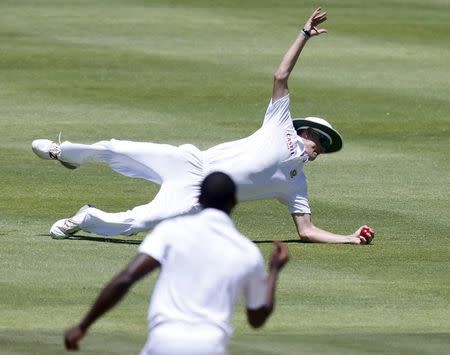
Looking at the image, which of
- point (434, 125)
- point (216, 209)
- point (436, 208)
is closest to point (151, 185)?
point (436, 208)

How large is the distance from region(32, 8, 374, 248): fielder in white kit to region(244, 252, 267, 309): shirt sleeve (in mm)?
5830

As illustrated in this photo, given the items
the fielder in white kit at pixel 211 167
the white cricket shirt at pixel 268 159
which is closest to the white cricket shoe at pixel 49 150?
the fielder in white kit at pixel 211 167

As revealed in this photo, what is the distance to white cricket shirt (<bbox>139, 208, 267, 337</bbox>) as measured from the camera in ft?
21.9

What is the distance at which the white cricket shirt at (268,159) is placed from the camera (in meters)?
13.0

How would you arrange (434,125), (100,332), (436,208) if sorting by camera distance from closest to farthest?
(100,332)
(436,208)
(434,125)

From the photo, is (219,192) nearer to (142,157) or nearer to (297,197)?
(142,157)

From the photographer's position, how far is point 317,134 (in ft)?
44.3

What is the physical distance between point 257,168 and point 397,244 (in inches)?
61.9

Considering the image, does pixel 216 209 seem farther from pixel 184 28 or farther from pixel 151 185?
pixel 184 28

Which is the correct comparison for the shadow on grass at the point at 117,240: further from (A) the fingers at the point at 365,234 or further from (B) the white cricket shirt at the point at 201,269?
(B) the white cricket shirt at the point at 201,269

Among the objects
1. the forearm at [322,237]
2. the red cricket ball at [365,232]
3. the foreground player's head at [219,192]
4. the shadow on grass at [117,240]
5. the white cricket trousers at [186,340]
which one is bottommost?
the white cricket trousers at [186,340]

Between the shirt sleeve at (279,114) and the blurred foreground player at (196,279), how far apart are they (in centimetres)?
621

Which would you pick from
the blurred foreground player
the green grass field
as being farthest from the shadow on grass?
the blurred foreground player

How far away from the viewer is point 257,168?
13.0 meters
